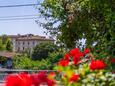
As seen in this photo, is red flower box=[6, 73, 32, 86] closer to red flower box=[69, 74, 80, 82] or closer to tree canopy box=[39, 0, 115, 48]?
red flower box=[69, 74, 80, 82]

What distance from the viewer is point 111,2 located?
38.4 ft

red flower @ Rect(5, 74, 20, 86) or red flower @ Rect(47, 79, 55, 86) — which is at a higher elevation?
red flower @ Rect(5, 74, 20, 86)

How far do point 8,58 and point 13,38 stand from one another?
57.8m

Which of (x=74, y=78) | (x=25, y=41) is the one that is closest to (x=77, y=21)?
(x=74, y=78)

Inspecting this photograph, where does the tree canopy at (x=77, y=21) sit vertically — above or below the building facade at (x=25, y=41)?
below

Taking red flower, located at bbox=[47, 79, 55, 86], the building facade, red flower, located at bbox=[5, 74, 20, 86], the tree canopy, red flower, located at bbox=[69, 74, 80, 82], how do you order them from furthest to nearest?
the building facade → the tree canopy → red flower, located at bbox=[69, 74, 80, 82] → red flower, located at bbox=[47, 79, 55, 86] → red flower, located at bbox=[5, 74, 20, 86]

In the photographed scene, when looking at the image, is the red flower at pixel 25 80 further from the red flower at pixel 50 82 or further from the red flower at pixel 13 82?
the red flower at pixel 50 82

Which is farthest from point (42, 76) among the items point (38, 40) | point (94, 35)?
point (38, 40)

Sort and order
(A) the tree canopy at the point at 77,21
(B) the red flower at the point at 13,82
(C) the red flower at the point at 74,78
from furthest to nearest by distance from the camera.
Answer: (A) the tree canopy at the point at 77,21 → (C) the red flower at the point at 74,78 → (B) the red flower at the point at 13,82

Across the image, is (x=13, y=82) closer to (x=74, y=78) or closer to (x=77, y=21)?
(x=74, y=78)

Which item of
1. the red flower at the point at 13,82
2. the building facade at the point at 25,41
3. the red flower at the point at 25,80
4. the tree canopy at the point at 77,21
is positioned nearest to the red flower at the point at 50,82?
the red flower at the point at 25,80

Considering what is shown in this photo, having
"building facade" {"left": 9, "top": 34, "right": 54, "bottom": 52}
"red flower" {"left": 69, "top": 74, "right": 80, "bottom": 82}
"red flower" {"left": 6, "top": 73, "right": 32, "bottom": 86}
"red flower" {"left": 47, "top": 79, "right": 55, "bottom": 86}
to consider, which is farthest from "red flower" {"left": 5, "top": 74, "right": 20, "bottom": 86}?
"building facade" {"left": 9, "top": 34, "right": 54, "bottom": 52}

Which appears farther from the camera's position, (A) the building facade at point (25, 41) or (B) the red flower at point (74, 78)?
(A) the building facade at point (25, 41)

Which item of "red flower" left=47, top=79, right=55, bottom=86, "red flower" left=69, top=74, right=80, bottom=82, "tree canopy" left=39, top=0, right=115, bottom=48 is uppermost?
"tree canopy" left=39, top=0, right=115, bottom=48
